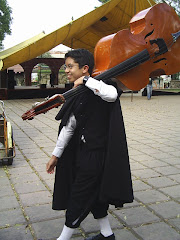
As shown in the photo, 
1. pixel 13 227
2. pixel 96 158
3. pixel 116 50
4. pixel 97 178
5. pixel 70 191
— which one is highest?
pixel 116 50

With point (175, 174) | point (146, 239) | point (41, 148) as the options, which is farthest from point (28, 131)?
point (146, 239)

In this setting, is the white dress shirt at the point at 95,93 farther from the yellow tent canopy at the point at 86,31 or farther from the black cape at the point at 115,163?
the yellow tent canopy at the point at 86,31

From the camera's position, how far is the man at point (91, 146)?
7.47 feet

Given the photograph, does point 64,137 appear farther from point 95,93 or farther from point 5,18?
point 5,18

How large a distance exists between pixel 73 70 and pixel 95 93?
28cm

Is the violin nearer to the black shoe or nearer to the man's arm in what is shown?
the man's arm

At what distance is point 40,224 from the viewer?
2979 millimetres

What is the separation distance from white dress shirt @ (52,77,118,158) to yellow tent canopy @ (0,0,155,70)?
29.2 ft

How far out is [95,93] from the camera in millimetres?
2131

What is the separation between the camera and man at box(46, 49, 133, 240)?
2275mm

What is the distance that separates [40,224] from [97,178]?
3.35 feet

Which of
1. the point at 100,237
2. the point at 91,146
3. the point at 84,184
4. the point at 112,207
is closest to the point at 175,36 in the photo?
the point at 91,146

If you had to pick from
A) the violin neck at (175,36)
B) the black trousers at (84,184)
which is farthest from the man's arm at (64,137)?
the violin neck at (175,36)

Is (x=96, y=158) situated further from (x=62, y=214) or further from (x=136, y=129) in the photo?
(x=136, y=129)
